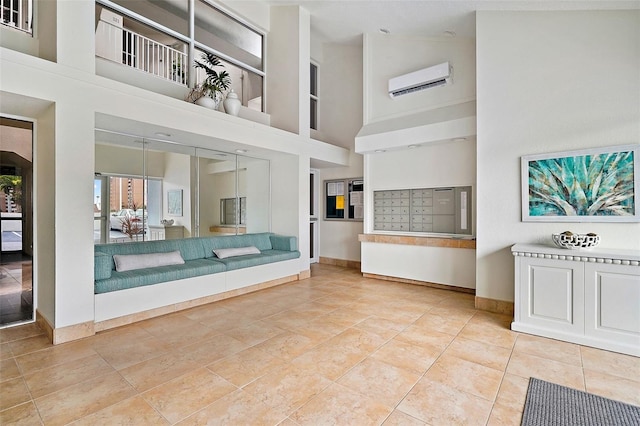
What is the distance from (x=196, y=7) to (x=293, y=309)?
16.8ft

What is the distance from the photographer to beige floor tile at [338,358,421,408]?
2.16 metres

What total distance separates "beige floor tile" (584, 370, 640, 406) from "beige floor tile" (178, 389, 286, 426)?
7.40ft

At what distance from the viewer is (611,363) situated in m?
2.65

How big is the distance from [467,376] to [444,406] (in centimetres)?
48

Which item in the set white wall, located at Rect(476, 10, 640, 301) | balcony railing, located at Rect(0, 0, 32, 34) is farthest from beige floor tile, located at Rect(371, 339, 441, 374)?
balcony railing, located at Rect(0, 0, 32, 34)

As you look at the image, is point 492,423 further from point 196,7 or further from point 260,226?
point 196,7

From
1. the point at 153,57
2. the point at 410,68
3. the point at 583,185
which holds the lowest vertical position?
the point at 583,185

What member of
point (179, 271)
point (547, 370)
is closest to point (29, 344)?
point (179, 271)

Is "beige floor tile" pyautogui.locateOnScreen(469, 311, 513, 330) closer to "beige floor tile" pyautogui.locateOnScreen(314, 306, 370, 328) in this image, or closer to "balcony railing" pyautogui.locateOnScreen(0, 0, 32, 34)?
"beige floor tile" pyautogui.locateOnScreen(314, 306, 370, 328)

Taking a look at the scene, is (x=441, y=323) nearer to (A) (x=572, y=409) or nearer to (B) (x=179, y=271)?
(A) (x=572, y=409)

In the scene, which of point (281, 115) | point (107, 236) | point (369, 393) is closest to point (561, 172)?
point (369, 393)

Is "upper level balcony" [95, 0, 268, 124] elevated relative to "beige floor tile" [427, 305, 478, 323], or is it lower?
elevated

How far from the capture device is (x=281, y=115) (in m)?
5.86

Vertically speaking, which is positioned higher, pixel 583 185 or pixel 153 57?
pixel 153 57
